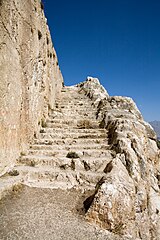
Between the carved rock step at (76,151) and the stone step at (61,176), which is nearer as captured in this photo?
the stone step at (61,176)

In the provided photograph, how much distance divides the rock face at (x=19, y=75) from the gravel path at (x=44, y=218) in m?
1.66

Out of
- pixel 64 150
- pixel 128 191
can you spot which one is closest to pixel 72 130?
pixel 64 150

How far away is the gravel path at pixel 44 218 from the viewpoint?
15.0 feet

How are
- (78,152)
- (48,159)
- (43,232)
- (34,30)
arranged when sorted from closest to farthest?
(43,232)
(48,159)
(78,152)
(34,30)

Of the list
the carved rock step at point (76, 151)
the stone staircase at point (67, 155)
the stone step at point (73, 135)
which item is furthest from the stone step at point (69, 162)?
the stone step at point (73, 135)

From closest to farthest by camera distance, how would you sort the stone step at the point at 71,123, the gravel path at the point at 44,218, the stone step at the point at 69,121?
1. the gravel path at the point at 44,218
2. the stone step at the point at 71,123
3. the stone step at the point at 69,121

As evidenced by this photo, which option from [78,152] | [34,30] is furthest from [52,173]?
[34,30]

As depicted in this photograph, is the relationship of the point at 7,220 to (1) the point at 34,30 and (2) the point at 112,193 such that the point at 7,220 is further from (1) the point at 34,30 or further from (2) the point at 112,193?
(1) the point at 34,30

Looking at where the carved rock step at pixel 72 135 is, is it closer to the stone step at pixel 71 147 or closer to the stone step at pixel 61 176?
the stone step at pixel 71 147

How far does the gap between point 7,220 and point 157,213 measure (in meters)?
4.97

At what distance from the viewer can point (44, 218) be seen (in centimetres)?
523

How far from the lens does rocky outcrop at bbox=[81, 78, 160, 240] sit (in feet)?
18.2

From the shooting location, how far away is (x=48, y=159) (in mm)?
8617

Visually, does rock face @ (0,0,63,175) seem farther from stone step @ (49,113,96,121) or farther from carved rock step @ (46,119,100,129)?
stone step @ (49,113,96,121)
